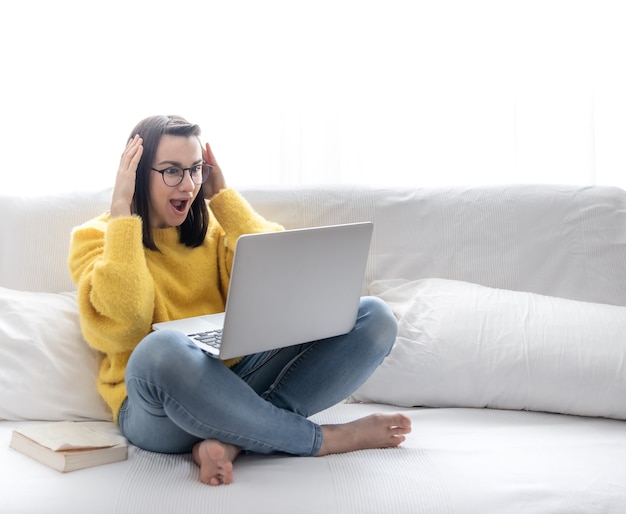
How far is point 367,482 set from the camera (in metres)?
1.34

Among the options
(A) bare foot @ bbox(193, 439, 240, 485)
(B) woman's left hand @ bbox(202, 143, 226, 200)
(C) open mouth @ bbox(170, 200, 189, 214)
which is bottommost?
(A) bare foot @ bbox(193, 439, 240, 485)

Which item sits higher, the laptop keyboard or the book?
the laptop keyboard

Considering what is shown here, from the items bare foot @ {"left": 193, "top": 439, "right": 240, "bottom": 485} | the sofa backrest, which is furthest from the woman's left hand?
bare foot @ {"left": 193, "top": 439, "right": 240, "bottom": 485}

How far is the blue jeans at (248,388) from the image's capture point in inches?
53.1

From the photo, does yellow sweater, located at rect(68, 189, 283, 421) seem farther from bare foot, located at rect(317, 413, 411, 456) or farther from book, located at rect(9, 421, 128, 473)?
bare foot, located at rect(317, 413, 411, 456)

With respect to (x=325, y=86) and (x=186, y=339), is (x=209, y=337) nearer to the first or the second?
(x=186, y=339)

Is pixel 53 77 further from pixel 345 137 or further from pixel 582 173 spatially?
pixel 582 173

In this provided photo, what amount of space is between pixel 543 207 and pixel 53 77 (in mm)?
1493

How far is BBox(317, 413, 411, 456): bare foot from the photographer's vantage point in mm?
1492

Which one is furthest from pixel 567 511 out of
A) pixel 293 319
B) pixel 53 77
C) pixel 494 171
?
pixel 53 77

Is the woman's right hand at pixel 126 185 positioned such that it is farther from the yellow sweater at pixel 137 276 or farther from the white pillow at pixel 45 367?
the white pillow at pixel 45 367

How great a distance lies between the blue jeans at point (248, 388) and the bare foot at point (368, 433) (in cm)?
4

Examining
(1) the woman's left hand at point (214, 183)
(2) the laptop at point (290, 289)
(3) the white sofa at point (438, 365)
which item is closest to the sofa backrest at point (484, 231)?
(3) the white sofa at point (438, 365)

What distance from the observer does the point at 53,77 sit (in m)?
2.39
